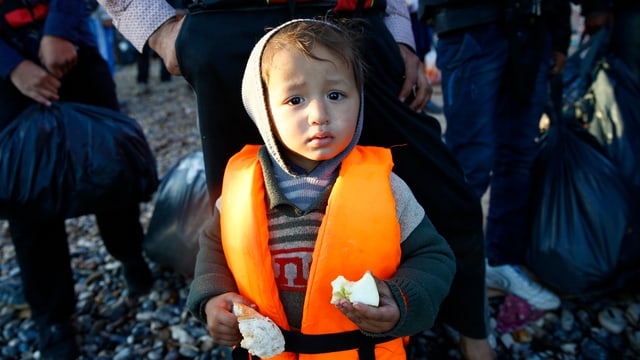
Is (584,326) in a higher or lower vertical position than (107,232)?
lower

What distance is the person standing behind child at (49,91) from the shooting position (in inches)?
80.7

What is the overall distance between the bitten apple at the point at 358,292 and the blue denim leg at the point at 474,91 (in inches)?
54.9

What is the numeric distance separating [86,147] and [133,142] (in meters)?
0.22

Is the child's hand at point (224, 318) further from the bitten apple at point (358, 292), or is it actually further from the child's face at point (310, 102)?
the child's face at point (310, 102)

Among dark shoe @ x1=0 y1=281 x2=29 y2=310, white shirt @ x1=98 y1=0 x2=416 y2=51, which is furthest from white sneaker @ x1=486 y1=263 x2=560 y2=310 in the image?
dark shoe @ x1=0 y1=281 x2=29 y2=310

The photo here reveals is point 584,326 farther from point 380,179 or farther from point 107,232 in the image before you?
point 107,232

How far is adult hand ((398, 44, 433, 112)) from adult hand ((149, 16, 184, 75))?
807 mm

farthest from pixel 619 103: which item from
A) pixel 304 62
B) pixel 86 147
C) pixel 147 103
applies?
pixel 147 103

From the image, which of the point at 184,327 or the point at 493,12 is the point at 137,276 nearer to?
the point at 184,327

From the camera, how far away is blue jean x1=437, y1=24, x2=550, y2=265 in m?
2.25

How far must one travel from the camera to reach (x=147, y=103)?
917 cm

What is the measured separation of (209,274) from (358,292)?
50 centimetres

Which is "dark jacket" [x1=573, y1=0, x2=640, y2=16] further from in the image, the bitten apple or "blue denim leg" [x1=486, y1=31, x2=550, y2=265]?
the bitten apple

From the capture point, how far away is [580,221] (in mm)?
2369
